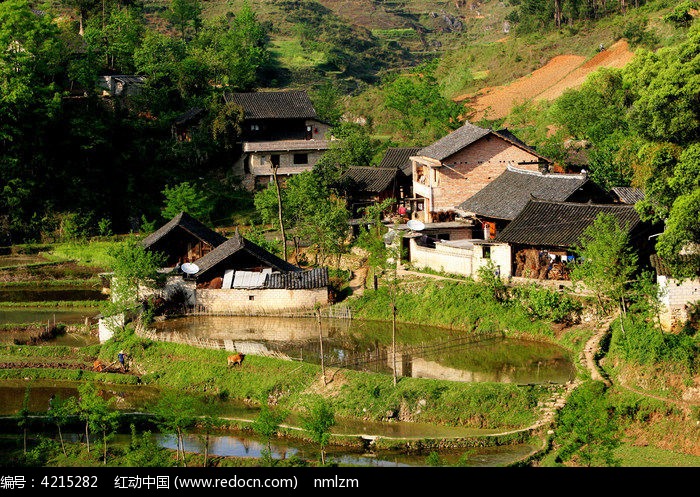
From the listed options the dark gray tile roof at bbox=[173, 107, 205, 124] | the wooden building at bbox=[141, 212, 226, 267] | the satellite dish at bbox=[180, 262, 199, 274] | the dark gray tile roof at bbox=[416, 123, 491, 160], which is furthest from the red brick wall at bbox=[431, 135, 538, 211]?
the dark gray tile roof at bbox=[173, 107, 205, 124]

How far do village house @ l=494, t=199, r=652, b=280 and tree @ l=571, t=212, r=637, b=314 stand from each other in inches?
81.2

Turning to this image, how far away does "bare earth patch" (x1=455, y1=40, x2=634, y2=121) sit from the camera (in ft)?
209

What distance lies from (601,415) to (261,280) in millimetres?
17127

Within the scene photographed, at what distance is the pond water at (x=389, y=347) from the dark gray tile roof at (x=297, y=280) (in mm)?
1233

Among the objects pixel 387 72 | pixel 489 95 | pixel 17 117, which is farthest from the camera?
pixel 387 72

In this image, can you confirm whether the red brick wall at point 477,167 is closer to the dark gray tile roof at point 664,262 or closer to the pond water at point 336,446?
the dark gray tile roof at point 664,262

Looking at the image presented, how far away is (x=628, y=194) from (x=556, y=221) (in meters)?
5.79

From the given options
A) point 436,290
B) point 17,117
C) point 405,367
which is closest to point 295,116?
point 17,117

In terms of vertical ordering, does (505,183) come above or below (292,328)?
above

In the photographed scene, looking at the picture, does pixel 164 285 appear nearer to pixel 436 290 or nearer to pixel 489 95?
pixel 436 290

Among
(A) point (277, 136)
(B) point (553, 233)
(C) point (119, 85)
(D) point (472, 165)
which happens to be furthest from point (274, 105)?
(B) point (553, 233)

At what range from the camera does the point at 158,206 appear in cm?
5234

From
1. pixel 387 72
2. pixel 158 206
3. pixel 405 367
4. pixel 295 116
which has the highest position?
pixel 387 72

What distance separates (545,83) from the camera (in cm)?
6738
